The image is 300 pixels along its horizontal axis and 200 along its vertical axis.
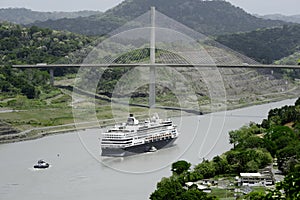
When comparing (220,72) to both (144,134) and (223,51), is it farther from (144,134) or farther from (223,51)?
(144,134)

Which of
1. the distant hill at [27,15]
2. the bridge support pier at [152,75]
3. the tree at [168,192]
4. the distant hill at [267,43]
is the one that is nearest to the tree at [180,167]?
the tree at [168,192]

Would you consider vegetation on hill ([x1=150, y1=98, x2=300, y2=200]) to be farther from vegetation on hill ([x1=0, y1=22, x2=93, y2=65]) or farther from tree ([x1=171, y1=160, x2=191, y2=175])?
vegetation on hill ([x1=0, y1=22, x2=93, y2=65])

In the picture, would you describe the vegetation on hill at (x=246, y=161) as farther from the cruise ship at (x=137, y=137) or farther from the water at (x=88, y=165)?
the cruise ship at (x=137, y=137)

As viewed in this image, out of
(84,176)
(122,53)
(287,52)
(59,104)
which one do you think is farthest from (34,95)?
(287,52)

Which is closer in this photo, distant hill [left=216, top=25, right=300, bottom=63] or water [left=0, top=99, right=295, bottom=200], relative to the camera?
water [left=0, top=99, right=295, bottom=200]

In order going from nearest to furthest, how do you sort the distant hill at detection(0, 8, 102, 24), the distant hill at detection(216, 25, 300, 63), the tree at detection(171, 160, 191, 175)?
1. the tree at detection(171, 160, 191, 175)
2. the distant hill at detection(216, 25, 300, 63)
3. the distant hill at detection(0, 8, 102, 24)

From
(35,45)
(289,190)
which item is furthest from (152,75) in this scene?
(289,190)

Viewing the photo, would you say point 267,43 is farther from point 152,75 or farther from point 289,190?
point 289,190

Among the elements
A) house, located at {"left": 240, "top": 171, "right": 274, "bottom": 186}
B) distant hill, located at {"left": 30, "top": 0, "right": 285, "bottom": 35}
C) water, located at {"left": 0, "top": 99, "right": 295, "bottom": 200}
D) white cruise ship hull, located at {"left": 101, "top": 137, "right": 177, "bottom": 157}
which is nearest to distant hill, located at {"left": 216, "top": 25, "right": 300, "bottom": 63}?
distant hill, located at {"left": 30, "top": 0, "right": 285, "bottom": 35}
